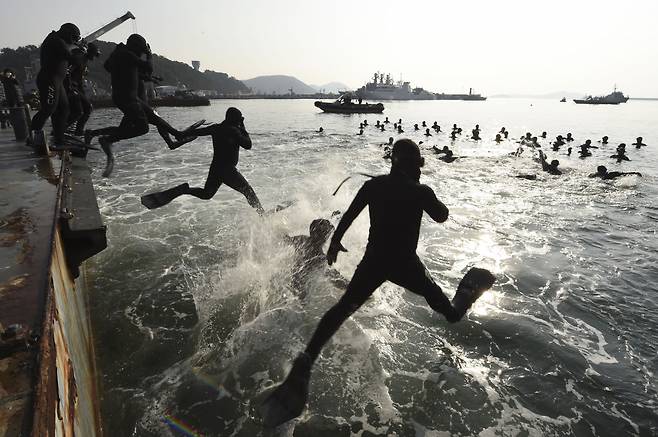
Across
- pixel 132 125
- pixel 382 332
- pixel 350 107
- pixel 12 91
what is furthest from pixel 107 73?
pixel 382 332

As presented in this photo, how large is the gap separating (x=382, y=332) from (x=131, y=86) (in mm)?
6447

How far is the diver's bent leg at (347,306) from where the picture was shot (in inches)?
137

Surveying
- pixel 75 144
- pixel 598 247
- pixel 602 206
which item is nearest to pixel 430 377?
pixel 598 247

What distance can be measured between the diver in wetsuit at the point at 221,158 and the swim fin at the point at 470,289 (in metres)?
4.55

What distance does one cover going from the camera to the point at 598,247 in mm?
8375

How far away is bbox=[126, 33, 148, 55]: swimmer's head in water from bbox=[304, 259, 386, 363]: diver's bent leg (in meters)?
6.23

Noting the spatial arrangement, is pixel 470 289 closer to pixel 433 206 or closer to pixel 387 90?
pixel 433 206

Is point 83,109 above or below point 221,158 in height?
above

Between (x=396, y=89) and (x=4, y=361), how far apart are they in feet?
499

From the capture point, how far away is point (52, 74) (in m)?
6.80

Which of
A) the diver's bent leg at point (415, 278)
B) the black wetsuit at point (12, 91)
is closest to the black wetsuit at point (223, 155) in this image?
the diver's bent leg at point (415, 278)

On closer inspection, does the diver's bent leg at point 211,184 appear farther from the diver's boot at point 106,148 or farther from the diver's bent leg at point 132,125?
the diver's boot at point 106,148

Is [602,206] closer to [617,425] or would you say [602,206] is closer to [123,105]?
[617,425]

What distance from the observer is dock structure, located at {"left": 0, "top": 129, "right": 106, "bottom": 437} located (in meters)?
1.53
